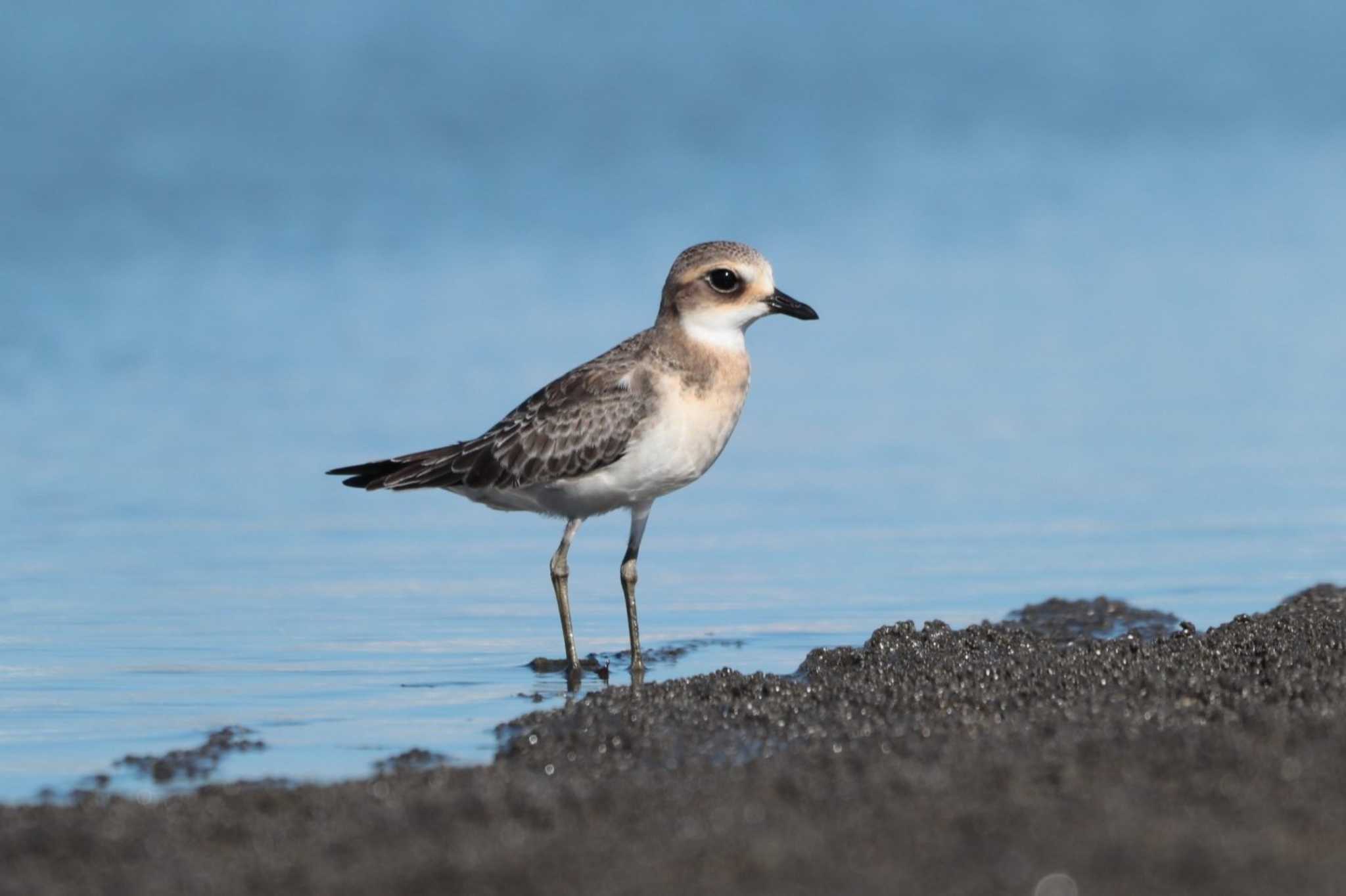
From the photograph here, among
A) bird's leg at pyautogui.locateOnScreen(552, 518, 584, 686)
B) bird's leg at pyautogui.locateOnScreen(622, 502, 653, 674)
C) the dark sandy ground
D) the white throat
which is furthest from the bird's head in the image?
the dark sandy ground

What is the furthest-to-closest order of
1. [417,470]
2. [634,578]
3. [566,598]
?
[417,470] → [634,578] → [566,598]

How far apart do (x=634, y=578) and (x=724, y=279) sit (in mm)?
1694

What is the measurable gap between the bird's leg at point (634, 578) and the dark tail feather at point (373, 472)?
146 cm

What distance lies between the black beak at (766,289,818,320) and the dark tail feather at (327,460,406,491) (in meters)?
2.32

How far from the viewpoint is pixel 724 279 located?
10.1m

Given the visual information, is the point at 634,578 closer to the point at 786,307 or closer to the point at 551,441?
the point at 551,441

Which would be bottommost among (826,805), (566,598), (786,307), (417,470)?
(826,805)

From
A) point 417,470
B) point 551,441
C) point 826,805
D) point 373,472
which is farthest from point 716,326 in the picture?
point 826,805

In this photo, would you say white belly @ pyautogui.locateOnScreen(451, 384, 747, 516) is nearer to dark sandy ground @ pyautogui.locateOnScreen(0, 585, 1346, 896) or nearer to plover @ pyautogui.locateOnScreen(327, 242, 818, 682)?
plover @ pyautogui.locateOnScreen(327, 242, 818, 682)

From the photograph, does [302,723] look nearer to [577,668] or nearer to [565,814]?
[577,668]

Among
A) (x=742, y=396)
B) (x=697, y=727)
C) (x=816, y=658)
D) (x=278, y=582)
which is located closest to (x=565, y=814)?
(x=697, y=727)

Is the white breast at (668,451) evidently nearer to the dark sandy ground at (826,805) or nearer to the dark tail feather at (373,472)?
the dark tail feather at (373,472)

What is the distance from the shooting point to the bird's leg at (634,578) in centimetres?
961

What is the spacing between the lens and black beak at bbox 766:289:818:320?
10.1 metres
